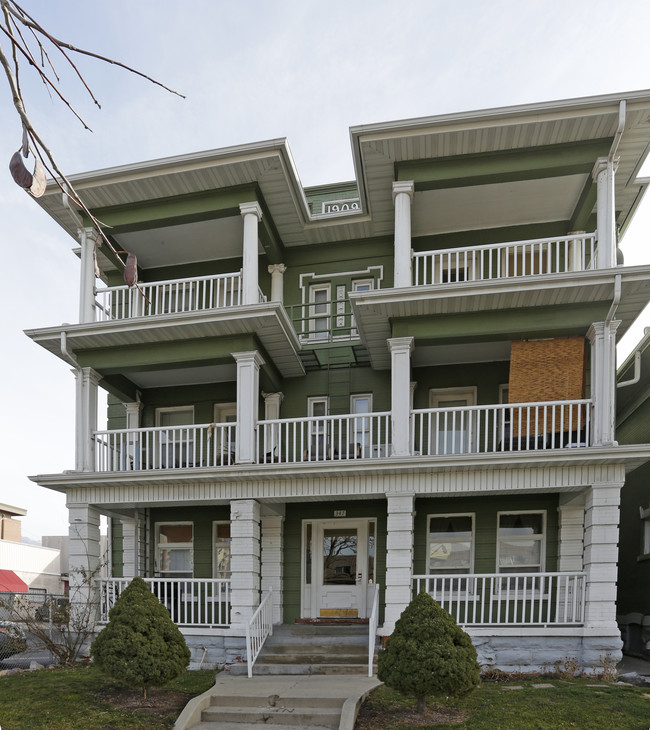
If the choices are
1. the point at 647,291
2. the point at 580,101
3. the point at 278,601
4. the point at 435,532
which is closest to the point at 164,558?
the point at 278,601

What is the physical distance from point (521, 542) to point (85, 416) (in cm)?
924

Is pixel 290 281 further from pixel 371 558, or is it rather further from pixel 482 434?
pixel 371 558

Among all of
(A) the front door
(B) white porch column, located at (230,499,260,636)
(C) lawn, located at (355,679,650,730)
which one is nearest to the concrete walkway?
(C) lawn, located at (355,679,650,730)

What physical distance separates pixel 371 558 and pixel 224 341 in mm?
5565

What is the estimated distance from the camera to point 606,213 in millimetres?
11211

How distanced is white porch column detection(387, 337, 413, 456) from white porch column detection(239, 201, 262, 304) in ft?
9.39

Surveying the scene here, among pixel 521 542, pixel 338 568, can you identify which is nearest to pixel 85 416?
pixel 338 568

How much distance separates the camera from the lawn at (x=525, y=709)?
7.66 meters

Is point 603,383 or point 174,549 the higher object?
point 603,383

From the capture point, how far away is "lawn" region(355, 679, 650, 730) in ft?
25.1

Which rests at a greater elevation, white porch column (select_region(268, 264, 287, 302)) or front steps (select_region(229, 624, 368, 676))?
white porch column (select_region(268, 264, 287, 302))

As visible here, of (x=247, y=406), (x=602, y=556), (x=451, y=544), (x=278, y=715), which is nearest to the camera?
(x=278, y=715)

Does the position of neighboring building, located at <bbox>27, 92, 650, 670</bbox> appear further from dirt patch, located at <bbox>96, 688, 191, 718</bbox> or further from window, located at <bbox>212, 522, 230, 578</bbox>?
dirt patch, located at <bbox>96, 688, 191, 718</bbox>

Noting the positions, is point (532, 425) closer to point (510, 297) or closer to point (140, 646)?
point (510, 297)
